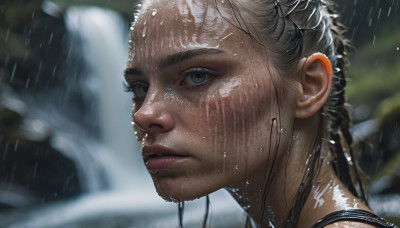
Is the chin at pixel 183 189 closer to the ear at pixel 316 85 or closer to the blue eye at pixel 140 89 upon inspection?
the blue eye at pixel 140 89

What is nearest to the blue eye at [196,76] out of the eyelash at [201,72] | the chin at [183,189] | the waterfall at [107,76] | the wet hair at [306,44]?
the eyelash at [201,72]

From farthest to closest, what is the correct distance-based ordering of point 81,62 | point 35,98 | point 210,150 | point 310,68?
point 81,62 < point 35,98 < point 310,68 < point 210,150

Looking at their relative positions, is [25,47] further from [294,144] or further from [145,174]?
[294,144]

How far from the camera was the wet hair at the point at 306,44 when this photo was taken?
2.20 metres

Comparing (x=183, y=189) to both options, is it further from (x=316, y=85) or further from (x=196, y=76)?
(x=316, y=85)

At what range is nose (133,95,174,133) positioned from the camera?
208cm

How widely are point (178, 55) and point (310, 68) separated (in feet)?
1.96

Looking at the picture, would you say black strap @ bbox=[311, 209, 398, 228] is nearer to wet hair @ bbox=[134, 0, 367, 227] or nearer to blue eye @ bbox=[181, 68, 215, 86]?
wet hair @ bbox=[134, 0, 367, 227]

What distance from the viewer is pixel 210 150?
2111 mm

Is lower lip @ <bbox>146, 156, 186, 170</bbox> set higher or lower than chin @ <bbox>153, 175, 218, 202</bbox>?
higher

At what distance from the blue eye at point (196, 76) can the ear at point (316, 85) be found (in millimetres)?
434

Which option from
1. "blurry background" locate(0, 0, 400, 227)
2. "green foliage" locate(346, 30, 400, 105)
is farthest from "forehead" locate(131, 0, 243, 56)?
"green foliage" locate(346, 30, 400, 105)

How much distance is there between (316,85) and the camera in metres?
2.30

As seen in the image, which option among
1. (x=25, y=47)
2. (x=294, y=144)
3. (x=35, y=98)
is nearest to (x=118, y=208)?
(x=35, y=98)
